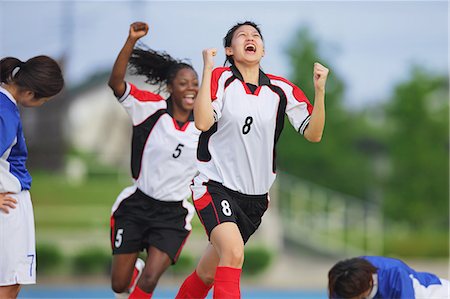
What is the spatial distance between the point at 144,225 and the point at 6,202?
1.38 metres

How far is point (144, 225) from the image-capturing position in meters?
5.55

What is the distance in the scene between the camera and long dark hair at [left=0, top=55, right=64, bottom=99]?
449 cm

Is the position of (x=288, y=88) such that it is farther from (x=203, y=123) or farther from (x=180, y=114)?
(x=180, y=114)

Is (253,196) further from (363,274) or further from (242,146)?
(363,274)

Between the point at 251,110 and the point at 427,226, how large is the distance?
18.1m

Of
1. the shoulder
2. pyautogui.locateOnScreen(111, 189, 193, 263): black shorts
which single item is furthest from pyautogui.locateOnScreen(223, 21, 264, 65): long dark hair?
pyautogui.locateOnScreen(111, 189, 193, 263): black shorts

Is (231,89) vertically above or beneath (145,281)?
above

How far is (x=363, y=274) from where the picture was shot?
4.93m

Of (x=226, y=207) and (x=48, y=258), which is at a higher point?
(x=226, y=207)

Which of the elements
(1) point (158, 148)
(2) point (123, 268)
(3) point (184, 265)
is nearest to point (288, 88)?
(1) point (158, 148)

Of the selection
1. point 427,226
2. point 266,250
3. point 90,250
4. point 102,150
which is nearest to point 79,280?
point 90,250

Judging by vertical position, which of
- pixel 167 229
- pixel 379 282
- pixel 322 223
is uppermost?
pixel 322 223

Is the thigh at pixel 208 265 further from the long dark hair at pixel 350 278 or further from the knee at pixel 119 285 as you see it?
the knee at pixel 119 285

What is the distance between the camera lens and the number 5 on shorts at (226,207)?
429 centimetres
